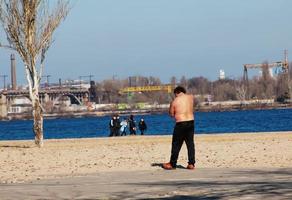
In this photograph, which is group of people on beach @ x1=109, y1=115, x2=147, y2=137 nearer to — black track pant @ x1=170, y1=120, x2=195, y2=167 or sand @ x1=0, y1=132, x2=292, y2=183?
sand @ x1=0, y1=132, x2=292, y2=183

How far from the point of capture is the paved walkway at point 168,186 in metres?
10.8

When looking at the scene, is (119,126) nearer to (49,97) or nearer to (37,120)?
(37,120)

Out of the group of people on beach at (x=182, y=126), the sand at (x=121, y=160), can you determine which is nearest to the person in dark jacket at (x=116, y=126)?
the sand at (x=121, y=160)

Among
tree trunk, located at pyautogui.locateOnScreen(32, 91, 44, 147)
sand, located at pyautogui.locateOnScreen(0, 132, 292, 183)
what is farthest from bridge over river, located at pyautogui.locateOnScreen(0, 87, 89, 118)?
sand, located at pyautogui.locateOnScreen(0, 132, 292, 183)

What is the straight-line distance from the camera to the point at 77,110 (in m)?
191

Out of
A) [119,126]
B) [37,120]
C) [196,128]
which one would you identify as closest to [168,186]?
[37,120]

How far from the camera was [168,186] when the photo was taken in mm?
12078

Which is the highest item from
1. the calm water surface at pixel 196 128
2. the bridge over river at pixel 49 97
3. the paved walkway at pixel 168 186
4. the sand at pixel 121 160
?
the bridge over river at pixel 49 97

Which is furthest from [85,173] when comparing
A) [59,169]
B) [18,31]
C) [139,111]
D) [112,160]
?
[139,111]

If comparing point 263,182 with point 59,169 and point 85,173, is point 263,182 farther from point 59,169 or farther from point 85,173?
point 59,169

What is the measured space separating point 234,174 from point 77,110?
17851 cm

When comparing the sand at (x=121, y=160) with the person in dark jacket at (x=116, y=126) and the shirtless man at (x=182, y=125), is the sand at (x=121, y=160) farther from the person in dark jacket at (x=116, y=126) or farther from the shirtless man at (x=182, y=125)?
the person in dark jacket at (x=116, y=126)

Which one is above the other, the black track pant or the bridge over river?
the bridge over river

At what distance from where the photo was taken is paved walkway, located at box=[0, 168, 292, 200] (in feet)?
35.4
